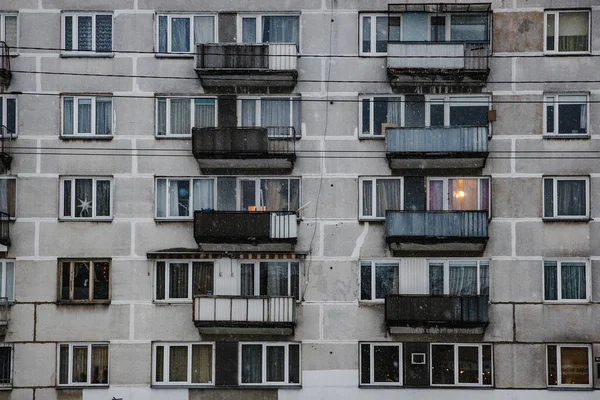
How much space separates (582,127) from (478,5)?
5.37m

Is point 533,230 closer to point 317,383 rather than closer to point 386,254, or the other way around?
point 386,254

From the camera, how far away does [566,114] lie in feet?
85.2

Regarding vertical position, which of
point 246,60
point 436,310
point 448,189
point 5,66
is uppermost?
point 246,60

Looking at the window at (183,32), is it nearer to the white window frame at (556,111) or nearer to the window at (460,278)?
the window at (460,278)

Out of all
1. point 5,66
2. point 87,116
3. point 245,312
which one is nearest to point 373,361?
point 245,312

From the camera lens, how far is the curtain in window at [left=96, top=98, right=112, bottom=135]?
26.3 metres

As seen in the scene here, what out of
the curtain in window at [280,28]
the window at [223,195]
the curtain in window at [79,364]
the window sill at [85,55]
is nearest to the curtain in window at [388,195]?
the window at [223,195]

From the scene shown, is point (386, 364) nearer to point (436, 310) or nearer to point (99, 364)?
point (436, 310)

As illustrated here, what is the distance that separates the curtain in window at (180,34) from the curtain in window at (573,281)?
14.7 m

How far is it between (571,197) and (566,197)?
0.17 m

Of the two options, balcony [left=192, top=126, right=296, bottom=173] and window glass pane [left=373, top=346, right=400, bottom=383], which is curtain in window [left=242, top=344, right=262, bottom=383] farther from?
balcony [left=192, top=126, right=296, bottom=173]

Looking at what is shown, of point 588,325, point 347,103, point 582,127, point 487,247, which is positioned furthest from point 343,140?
point 588,325

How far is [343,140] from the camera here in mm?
25969

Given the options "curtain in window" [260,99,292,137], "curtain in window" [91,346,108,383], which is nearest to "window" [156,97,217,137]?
"curtain in window" [260,99,292,137]
